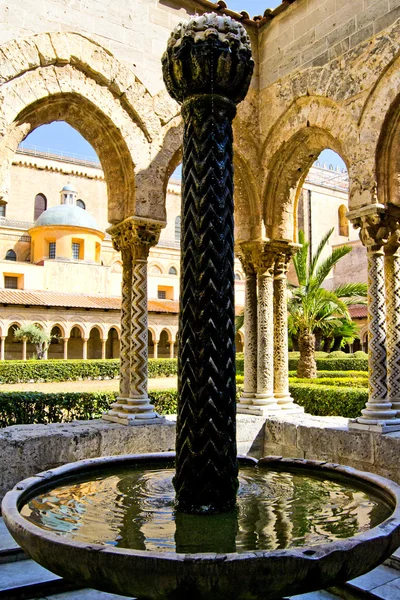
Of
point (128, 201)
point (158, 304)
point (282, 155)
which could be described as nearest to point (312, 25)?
point (282, 155)

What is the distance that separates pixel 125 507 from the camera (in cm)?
239

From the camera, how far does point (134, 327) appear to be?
593cm

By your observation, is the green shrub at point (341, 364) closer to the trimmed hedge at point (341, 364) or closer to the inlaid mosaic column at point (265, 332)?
the trimmed hedge at point (341, 364)

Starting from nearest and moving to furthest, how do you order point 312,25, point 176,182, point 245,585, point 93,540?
1. point 245,585
2. point 93,540
3. point 312,25
4. point 176,182

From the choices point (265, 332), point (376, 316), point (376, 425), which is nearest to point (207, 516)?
point (376, 425)

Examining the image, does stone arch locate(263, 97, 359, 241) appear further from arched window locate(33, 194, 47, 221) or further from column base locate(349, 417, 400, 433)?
arched window locate(33, 194, 47, 221)

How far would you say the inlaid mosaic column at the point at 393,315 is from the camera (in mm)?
5551

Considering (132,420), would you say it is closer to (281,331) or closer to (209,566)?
(281,331)

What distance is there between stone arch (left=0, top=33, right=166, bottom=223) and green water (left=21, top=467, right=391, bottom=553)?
3.52 meters

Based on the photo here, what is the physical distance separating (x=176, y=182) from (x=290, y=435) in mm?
39724

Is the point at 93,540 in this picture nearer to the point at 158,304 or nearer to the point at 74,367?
the point at 74,367

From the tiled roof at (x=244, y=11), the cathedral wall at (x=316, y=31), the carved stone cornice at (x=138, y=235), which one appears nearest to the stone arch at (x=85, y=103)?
the carved stone cornice at (x=138, y=235)

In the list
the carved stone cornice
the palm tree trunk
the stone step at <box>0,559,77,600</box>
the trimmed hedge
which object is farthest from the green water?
the trimmed hedge

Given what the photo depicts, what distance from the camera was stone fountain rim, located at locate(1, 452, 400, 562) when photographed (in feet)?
5.25
